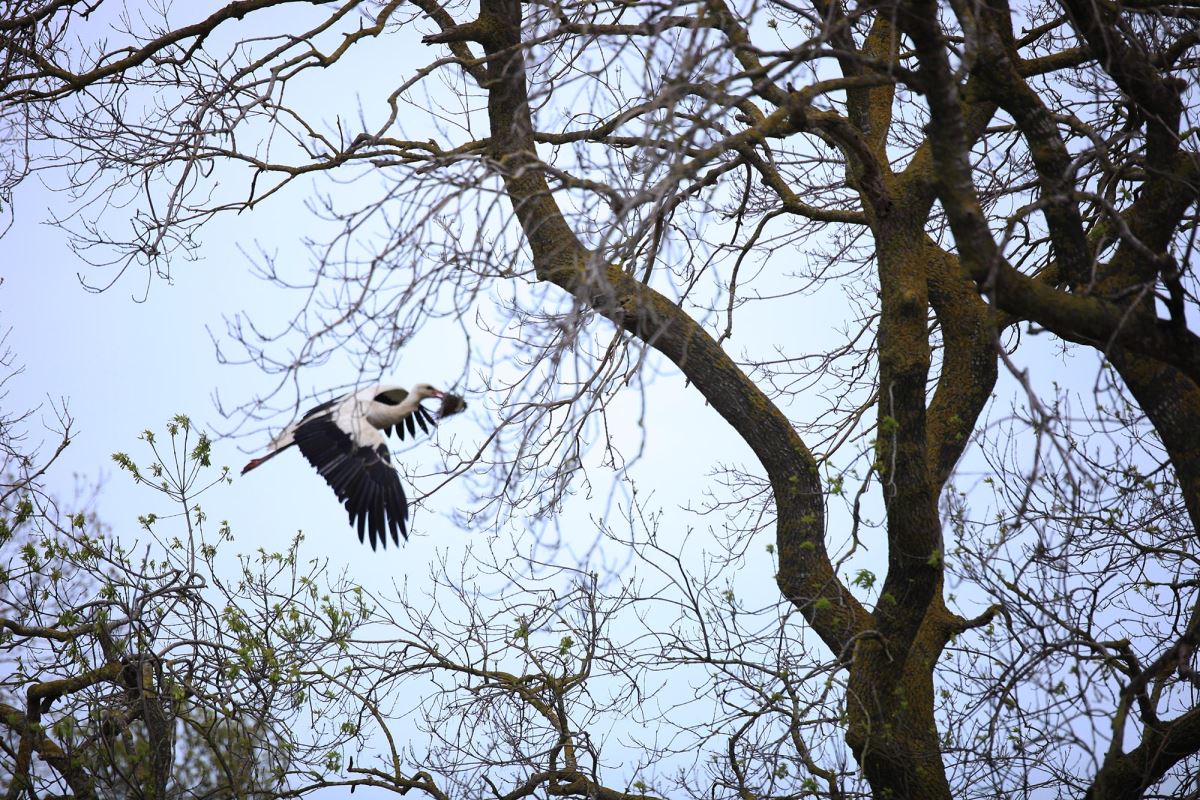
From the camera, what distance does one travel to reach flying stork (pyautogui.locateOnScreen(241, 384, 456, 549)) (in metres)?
4.41

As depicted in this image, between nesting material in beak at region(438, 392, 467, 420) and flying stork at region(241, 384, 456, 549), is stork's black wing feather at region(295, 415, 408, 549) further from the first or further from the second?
nesting material in beak at region(438, 392, 467, 420)

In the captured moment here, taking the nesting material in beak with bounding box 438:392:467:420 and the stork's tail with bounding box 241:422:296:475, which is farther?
the stork's tail with bounding box 241:422:296:475

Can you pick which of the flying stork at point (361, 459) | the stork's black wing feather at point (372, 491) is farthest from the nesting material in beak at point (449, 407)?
the stork's black wing feather at point (372, 491)

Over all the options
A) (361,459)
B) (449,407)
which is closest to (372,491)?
(361,459)

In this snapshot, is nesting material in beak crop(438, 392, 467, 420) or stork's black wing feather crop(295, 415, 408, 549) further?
stork's black wing feather crop(295, 415, 408, 549)

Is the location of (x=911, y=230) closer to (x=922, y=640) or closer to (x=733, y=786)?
(x=922, y=640)

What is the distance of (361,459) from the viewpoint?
4488mm

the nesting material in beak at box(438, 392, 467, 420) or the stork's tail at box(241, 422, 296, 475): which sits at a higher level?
the stork's tail at box(241, 422, 296, 475)

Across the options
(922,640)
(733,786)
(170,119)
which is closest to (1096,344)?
(922,640)

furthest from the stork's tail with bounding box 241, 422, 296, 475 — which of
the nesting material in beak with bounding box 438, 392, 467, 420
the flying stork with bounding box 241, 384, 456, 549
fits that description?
the nesting material in beak with bounding box 438, 392, 467, 420

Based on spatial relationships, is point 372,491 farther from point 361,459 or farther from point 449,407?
point 449,407

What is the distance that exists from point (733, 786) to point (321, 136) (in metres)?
3.41

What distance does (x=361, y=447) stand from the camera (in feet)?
15.0

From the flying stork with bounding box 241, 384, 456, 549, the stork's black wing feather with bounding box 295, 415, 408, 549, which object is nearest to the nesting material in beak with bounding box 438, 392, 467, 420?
the flying stork with bounding box 241, 384, 456, 549
